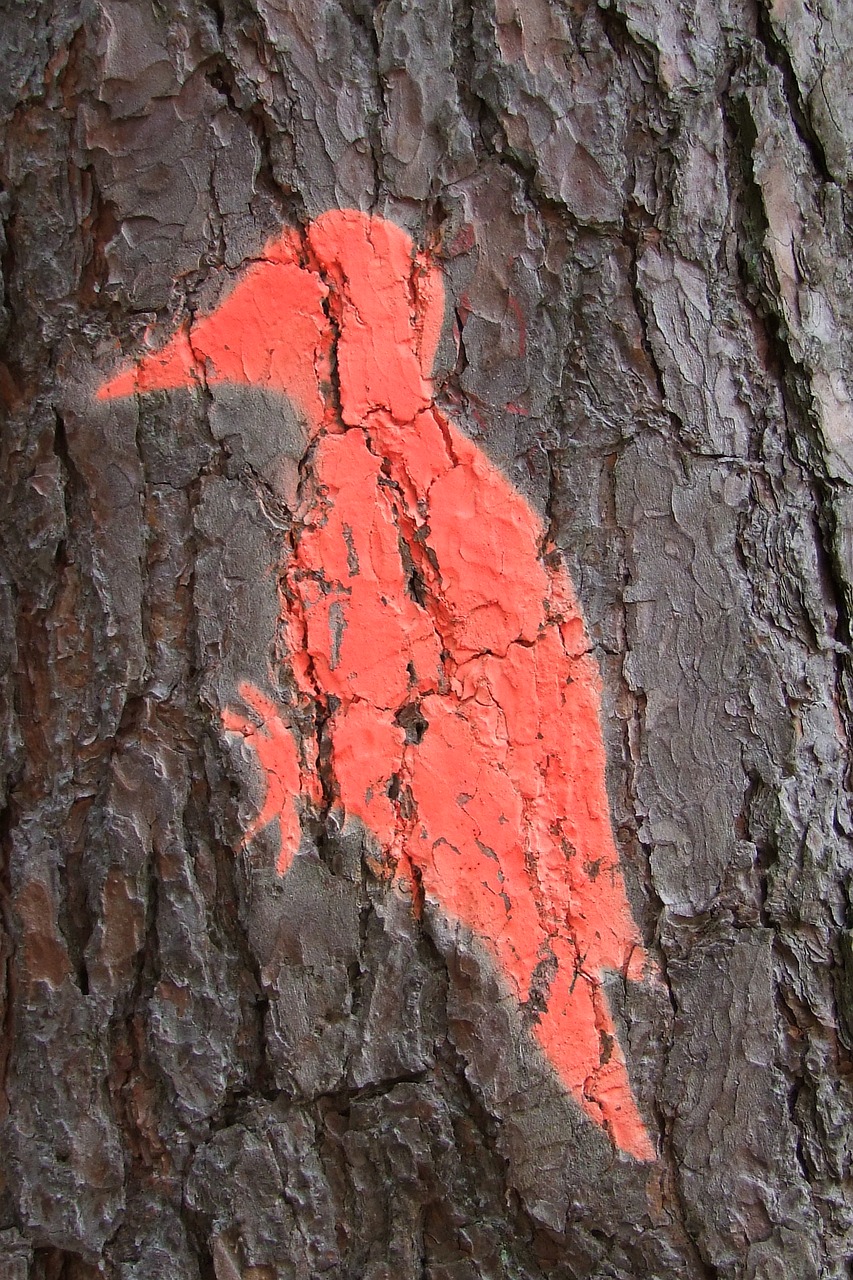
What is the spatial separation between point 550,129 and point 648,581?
539 millimetres

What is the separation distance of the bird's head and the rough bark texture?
0.03 metres

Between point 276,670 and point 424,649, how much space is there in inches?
6.9

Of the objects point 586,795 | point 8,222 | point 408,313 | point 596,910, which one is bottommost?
point 596,910

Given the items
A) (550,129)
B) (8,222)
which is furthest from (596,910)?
(8,222)

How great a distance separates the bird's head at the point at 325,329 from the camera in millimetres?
1152

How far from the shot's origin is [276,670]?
1155 millimetres

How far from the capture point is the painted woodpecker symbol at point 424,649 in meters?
1.16

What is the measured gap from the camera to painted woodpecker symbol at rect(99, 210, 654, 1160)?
3.79 ft

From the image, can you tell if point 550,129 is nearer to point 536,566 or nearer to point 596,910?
point 536,566

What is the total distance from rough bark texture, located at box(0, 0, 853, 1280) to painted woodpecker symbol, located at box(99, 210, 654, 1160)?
3 cm

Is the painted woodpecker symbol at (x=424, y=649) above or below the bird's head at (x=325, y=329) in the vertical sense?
below

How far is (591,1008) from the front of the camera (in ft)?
3.84

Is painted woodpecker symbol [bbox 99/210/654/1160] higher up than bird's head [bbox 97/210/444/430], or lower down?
lower down

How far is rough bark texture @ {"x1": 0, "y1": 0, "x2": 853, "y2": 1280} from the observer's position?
1147mm
